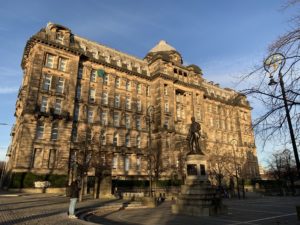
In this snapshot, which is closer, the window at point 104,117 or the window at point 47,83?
the window at point 47,83

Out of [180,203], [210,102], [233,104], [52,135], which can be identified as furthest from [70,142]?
[210,102]

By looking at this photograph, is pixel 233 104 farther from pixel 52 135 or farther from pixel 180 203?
pixel 52 135

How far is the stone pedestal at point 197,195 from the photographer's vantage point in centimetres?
1549

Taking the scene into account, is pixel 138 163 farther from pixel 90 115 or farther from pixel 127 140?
pixel 90 115

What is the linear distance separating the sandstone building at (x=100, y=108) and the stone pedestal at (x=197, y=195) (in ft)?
54.6

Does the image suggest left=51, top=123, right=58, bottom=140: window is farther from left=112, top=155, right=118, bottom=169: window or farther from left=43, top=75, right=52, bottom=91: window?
left=112, top=155, right=118, bottom=169: window

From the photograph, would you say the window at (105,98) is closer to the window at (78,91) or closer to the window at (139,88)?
the window at (78,91)

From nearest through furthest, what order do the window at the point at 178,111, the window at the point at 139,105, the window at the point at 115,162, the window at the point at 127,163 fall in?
1. the window at the point at 115,162
2. the window at the point at 127,163
3. the window at the point at 139,105
4. the window at the point at 178,111

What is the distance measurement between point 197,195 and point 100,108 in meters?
32.2

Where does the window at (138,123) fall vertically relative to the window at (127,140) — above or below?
above

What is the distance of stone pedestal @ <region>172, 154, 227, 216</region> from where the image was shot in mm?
15492

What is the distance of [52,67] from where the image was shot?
4078cm

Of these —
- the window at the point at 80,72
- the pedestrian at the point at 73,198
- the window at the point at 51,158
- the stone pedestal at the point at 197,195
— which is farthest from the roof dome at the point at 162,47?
the pedestrian at the point at 73,198

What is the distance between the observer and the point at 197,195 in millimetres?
16219
